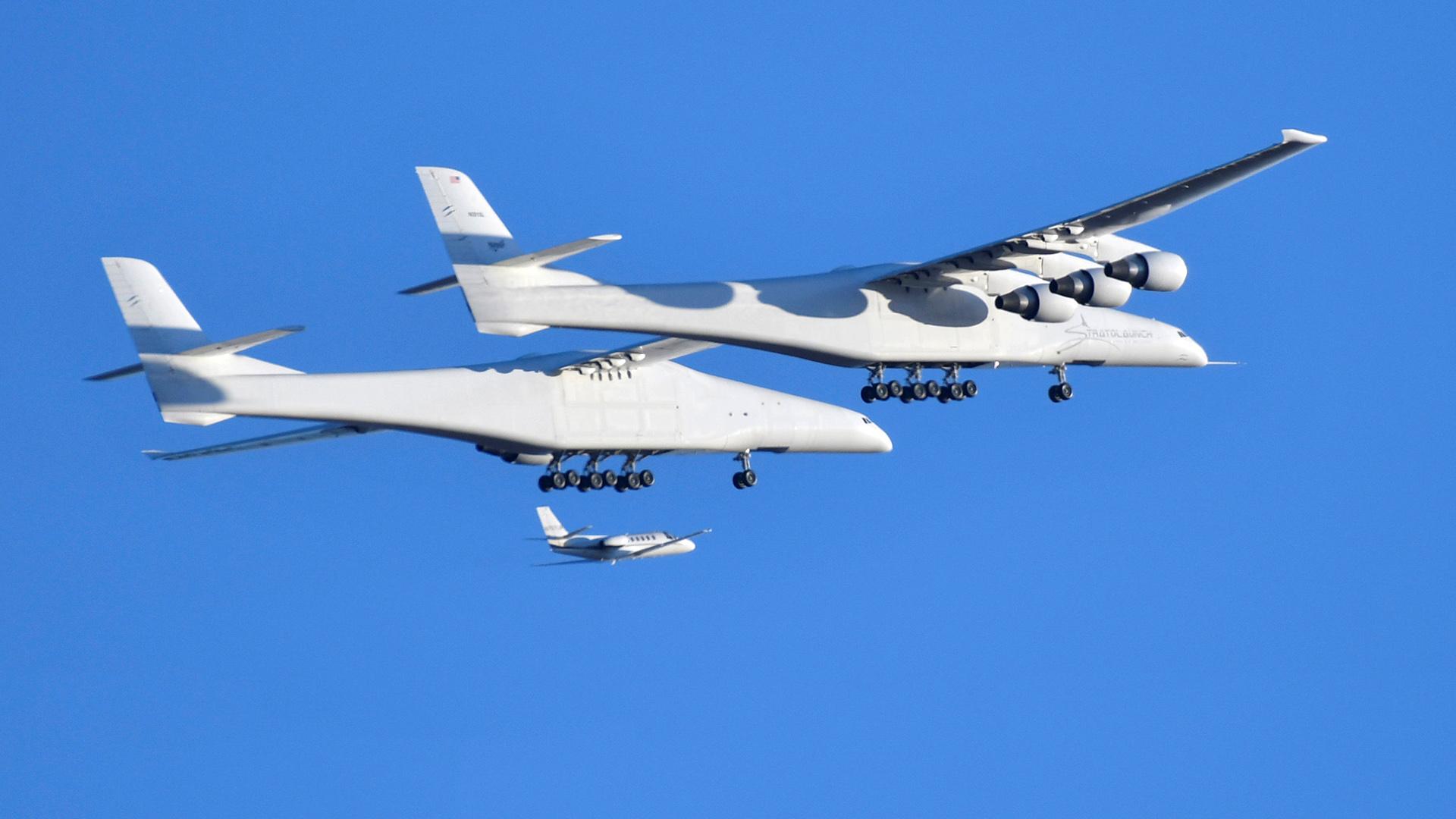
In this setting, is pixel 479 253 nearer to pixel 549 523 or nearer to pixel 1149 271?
pixel 1149 271

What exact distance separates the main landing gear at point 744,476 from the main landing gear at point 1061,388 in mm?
5946

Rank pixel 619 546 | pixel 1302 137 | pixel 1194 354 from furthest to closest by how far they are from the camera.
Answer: pixel 619 546 → pixel 1194 354 → pixel 1302 137

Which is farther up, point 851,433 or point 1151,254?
point 1151,254

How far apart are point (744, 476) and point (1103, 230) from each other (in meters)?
9.94

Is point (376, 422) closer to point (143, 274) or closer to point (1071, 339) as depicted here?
point (143, 274)

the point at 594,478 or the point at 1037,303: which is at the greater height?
the point at 1037,303

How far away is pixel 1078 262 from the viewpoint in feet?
123

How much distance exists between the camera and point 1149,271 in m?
36.3

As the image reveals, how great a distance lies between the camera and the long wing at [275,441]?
42.6 m

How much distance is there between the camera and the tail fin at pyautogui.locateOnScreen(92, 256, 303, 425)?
35.4 metres

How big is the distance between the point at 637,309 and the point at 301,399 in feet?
17.8

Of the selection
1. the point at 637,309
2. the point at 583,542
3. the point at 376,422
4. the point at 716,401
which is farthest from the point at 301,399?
the point at 583,542

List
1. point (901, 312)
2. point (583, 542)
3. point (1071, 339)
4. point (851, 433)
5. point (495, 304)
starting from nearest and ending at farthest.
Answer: point (495, 304), point (901, 312), point (1071, 339), point (851, 433), point (583, 542)

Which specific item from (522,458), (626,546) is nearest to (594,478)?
(522,458)
